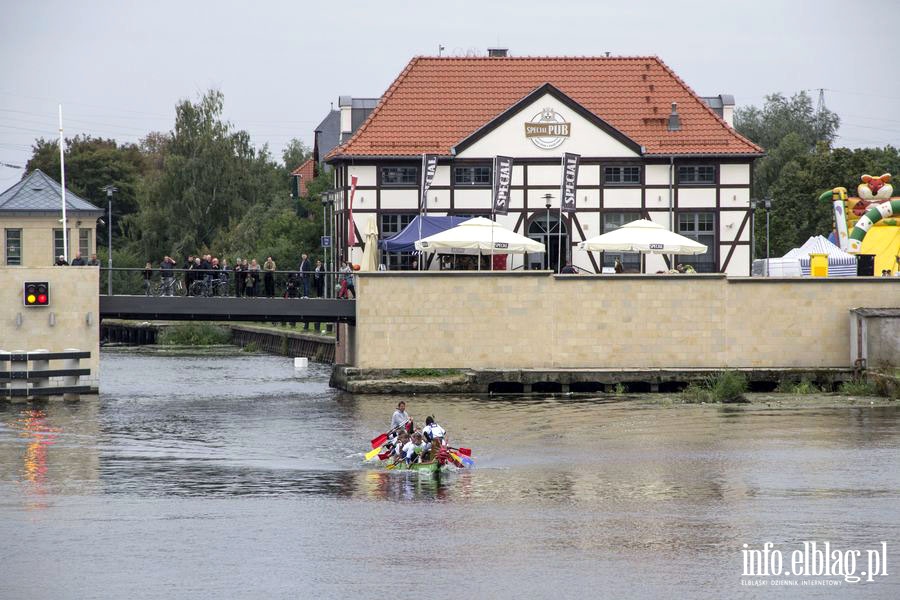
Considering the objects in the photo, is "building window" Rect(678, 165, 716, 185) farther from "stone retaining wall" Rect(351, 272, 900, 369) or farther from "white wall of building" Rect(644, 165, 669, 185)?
"stone retaining wall" Rect(351, 272, 900, 369)

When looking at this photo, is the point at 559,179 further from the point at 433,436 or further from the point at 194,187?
the point at 194,187

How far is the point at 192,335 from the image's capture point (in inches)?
3115

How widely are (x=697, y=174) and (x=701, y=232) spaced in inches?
84.1

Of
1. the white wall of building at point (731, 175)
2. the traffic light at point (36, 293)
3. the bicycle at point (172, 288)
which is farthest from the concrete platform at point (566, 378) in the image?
the white wall of building at point (731, 175)

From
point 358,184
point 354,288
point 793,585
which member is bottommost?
point 793,585

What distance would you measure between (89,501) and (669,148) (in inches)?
1311

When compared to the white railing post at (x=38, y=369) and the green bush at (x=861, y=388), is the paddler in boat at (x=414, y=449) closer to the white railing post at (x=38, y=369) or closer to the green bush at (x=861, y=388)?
the white railing post at (x=38, y=369)

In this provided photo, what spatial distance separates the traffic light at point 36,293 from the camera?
141ft

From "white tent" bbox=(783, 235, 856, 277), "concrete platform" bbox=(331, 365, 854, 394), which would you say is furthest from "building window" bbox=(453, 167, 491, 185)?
"concrete platform" bbox=(331, 365, 854, 394)

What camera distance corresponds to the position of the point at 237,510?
2517cm

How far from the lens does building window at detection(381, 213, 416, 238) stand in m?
54.3

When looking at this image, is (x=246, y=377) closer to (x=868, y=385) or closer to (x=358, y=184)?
(x=358, y=184)

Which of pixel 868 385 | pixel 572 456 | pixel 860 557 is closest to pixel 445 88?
pixel 868 385

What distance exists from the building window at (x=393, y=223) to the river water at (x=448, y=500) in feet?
41.6
